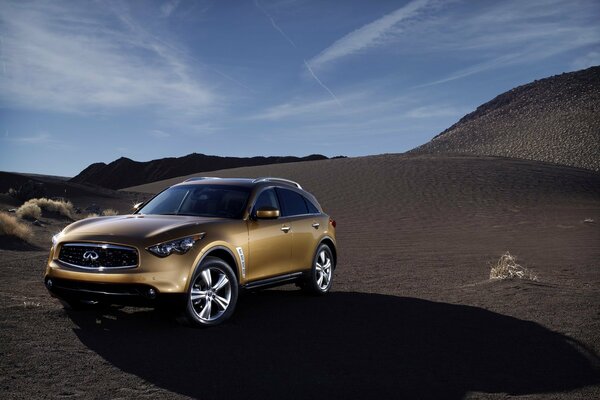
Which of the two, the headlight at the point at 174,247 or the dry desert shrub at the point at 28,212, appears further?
the dry desert shrub at the point at 28,212

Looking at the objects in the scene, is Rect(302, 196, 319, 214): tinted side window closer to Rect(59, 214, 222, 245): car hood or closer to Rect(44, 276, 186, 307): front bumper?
Rect(59, 214, 222, 245): car hood

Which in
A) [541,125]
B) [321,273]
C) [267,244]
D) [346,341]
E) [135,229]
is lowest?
[346,341]

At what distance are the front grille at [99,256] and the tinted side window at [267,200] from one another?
210cm

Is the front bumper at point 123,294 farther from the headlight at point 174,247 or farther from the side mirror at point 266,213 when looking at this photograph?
the side mirror at point 266,213

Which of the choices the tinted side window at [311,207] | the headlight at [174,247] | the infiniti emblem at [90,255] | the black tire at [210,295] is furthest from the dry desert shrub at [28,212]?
the headlight at [174,247]

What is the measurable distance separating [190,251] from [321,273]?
11.2 feet

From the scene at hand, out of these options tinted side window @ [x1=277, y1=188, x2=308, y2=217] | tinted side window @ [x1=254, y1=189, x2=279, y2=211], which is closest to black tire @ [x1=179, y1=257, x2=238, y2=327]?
tinted side window @ [x1=254, y1=189, x2=279, y2=211]

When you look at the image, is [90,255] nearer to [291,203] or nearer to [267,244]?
[267,244]

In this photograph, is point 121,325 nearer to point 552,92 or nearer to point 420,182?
point 420,182

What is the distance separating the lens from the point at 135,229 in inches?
293

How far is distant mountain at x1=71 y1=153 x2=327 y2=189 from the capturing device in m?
174

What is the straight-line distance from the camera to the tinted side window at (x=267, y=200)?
890 centimetres

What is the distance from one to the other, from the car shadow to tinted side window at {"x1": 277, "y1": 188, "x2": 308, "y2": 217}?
1409mm

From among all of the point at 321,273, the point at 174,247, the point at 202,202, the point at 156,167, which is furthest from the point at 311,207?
the point at 156,167
